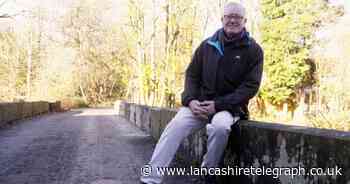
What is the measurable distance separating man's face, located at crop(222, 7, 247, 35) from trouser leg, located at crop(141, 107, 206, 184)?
2.63 feet

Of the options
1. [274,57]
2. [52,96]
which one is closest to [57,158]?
[274,57]

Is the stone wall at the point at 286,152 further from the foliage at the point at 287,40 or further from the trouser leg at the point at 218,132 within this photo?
the foliage at the point at 287,40

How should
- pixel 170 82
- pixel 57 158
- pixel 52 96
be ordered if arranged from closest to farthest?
pixel 57 158 → pixel 170 82 → pixel 52 96

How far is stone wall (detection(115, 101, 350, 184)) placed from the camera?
3135 millimetres

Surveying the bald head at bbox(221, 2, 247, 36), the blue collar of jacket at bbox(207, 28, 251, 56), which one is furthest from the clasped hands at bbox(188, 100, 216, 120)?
the bald head at bbox(221, 2, 247, 36)

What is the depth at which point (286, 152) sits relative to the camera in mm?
3736

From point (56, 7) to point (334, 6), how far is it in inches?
1015

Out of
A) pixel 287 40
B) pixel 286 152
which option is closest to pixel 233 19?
pixel 286 152

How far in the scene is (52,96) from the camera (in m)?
44.9

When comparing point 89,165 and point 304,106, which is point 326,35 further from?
point 89,165

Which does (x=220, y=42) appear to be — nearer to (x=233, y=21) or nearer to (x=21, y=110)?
(x=233, y=21)

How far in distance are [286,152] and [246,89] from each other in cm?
89

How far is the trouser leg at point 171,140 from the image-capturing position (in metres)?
4.33

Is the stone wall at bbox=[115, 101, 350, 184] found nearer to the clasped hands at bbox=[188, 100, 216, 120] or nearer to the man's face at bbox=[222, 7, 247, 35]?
the clasped hands at bbox=[188, 100, 216, 120]
